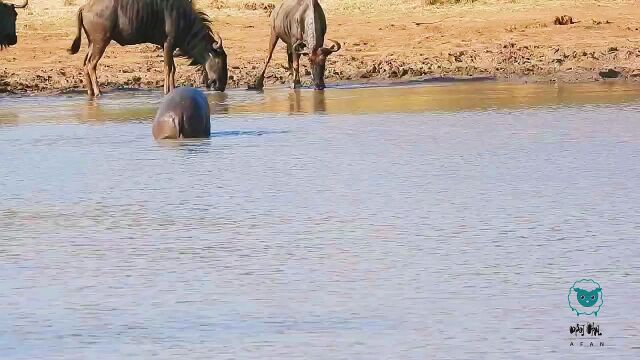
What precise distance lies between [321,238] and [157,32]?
46.6 feet

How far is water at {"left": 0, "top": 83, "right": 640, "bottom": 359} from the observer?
720cm

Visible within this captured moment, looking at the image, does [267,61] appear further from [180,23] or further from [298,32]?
[180,23]

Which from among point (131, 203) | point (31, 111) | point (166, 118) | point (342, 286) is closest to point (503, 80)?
point (31, 111)

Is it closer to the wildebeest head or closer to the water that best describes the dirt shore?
the wildebeest head

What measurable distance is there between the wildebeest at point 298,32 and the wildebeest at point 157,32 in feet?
2.40

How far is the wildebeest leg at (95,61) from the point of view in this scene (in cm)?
2239

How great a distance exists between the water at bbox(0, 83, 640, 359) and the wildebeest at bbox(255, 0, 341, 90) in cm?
592

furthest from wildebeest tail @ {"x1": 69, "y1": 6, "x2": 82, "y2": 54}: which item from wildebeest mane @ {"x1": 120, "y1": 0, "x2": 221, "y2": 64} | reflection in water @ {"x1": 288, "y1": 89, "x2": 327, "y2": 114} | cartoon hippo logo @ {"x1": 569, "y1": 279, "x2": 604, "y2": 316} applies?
cartoon hippo logo @ {"x1": 569, "y1": 279, "x2": 604, "y2": 316}

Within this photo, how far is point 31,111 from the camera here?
65.8 ft

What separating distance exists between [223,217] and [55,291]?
2.53 metres

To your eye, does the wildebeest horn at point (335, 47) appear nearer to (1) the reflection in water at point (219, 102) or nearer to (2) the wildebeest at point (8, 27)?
(1) the reflection in water at point (219, 102)

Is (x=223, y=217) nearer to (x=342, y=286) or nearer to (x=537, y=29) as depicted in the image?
(x=342, y=286)

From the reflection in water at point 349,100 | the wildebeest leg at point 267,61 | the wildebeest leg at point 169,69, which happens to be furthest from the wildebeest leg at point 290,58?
the wildebeest leg at point 169,69

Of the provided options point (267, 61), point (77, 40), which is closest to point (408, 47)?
point (267, 61)
